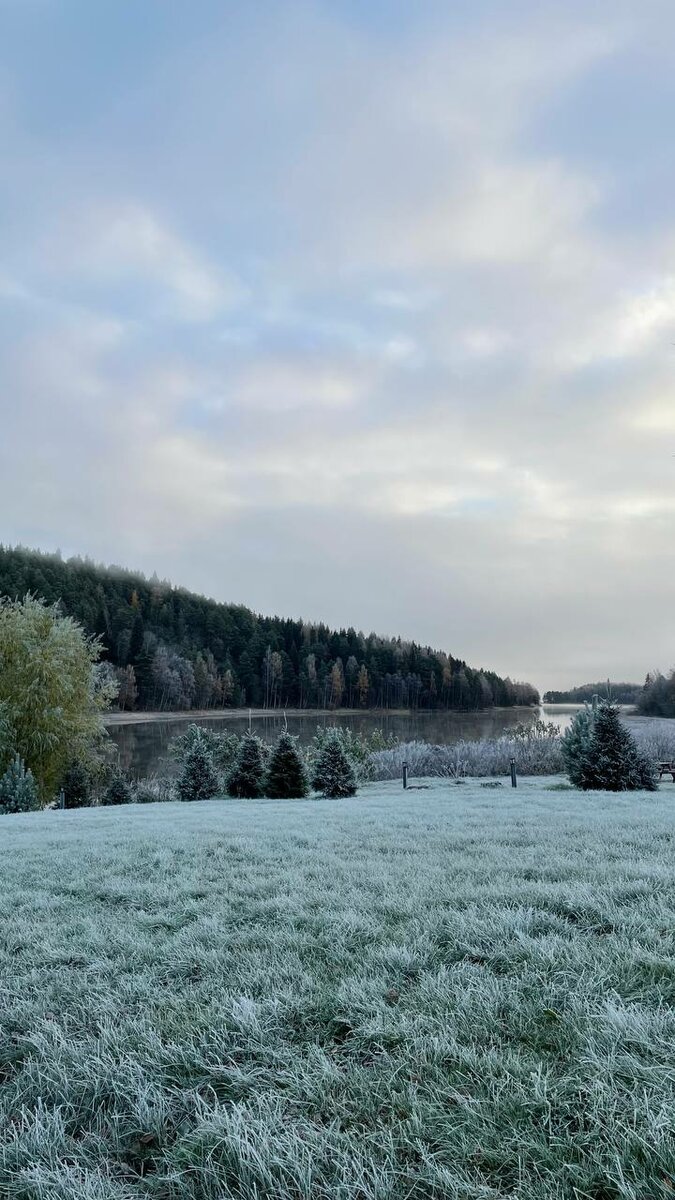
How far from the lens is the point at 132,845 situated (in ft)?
25.9

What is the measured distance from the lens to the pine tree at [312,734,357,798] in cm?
2100

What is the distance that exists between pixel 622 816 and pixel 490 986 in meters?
7.15

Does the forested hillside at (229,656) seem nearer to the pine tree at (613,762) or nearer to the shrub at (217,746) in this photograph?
the shrub at (217,746)

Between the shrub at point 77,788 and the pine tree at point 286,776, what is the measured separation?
34.8 feet

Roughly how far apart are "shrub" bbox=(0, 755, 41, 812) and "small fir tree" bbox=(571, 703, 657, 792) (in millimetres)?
17959

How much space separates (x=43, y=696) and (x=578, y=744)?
24.4 m

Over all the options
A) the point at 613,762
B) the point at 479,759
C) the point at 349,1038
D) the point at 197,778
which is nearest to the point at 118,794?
the point at 197,778

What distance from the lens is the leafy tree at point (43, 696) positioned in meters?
28.6

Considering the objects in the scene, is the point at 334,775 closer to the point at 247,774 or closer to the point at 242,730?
the point at 247,774

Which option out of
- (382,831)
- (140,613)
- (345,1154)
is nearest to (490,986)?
(345,1154)

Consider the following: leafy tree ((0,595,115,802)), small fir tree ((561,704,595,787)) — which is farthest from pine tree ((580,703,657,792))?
leafy tree ((0,595,115,802))

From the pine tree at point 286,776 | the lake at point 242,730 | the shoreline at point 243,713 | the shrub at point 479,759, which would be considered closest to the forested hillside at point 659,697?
the lake at point 242,730

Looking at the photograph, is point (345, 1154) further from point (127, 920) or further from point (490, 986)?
point (127, 920)

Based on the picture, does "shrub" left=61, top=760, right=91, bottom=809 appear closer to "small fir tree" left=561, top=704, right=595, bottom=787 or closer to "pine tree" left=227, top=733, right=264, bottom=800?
"pine tree" left=227, top=733, right=264, bottom=800
